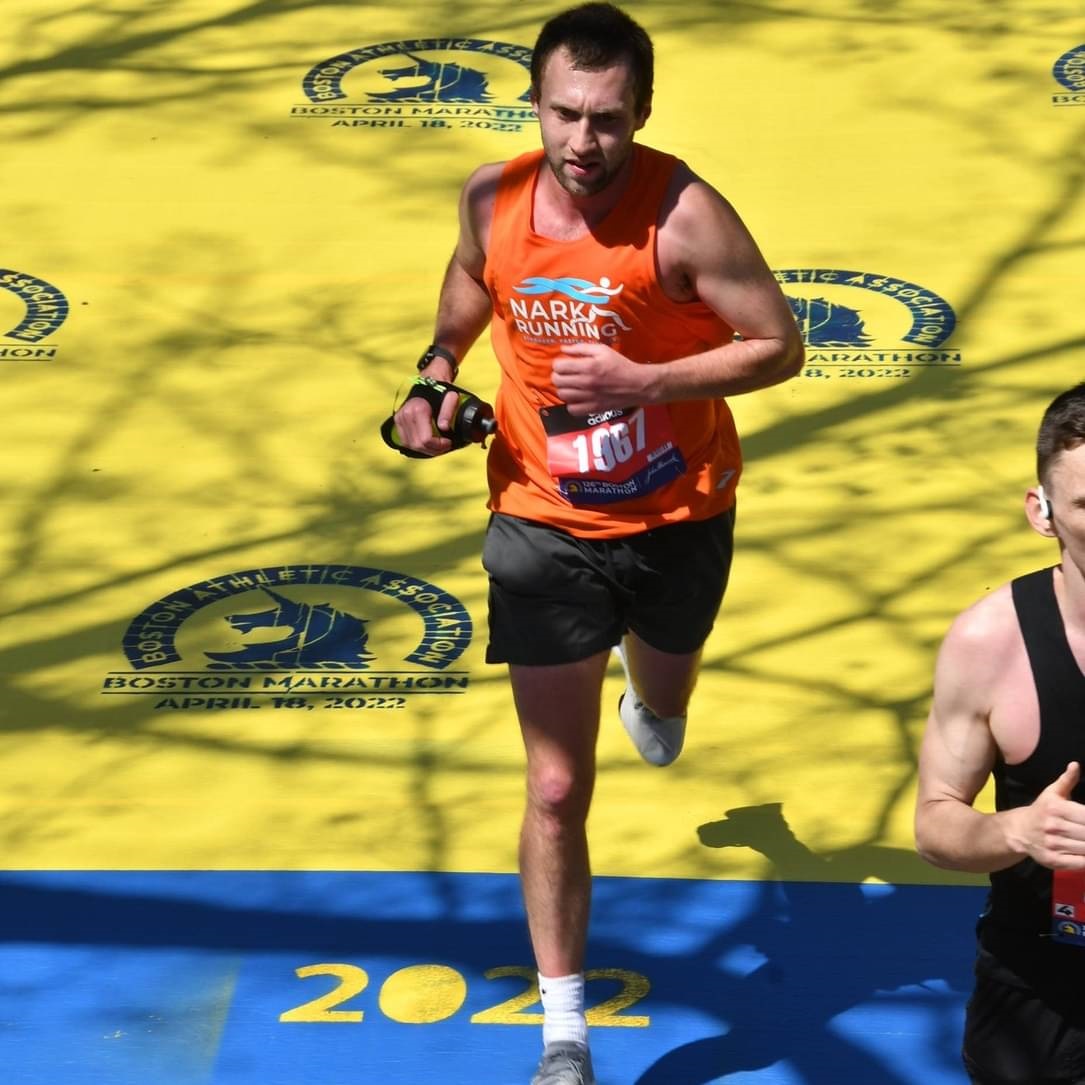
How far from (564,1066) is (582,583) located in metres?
0.88

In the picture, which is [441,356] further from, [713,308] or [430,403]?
[713,308]

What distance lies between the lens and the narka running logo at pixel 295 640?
16.1 feet

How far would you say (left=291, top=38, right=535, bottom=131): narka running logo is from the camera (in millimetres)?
7762

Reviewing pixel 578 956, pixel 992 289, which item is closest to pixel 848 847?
pixel 578 956

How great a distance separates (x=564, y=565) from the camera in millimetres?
3615

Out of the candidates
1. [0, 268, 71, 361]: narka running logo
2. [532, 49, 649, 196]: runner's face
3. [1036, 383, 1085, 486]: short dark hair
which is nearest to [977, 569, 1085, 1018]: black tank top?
[1036, 383, 1085, 486]: short dark hair

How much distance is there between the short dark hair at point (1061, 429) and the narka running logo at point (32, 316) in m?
4.44

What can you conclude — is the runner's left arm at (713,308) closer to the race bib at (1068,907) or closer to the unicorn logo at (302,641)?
the race bib at (1068,907)

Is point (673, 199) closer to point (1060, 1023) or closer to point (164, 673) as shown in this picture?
point (1060, 1023)

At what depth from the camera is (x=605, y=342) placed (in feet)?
11.4

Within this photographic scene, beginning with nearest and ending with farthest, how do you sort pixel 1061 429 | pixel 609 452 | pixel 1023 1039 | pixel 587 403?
pixel 1061 429
pixel 1023 1039
pixel 587 403
pixel 609 452

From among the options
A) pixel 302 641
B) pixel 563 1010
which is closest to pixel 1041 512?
pixel 563 1010

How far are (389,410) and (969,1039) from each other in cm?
358

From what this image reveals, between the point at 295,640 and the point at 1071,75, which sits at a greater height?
the point at 1071,75
